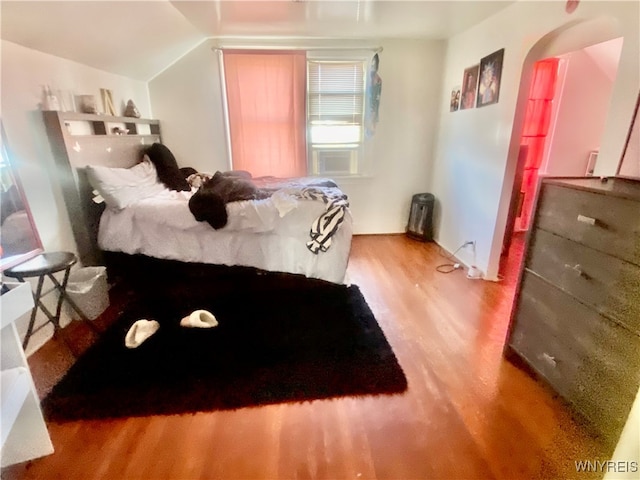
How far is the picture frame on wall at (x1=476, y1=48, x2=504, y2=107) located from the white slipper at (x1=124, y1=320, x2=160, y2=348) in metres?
3.12

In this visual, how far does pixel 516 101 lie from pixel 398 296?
1.74m

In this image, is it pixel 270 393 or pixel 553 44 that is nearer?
pixel 270 393

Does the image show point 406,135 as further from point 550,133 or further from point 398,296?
point 398,296

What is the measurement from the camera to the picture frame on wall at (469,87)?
121 inches

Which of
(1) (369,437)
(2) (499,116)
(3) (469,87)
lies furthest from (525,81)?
(1) (369,437)

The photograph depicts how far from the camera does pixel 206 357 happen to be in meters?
1.87

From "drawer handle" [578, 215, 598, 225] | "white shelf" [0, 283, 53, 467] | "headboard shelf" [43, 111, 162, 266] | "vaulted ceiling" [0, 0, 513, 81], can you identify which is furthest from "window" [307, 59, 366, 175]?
"white shelf" [0, 283, 53, 467]

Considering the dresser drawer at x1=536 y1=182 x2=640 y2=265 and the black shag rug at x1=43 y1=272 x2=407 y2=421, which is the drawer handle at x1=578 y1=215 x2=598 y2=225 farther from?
the black shag rug at x1=43 y1=272 x2=407 y2=421

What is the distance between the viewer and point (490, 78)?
2.80m

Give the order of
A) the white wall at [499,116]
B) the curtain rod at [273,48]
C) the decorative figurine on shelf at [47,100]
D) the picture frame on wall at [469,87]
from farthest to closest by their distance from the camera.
→ the curtain rod at [273,48] → the picture frame on wall at [469,87] → the decorative figurine on shelf at [47,100] → the white wall at [499,116]

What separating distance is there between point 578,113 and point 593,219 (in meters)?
3.29

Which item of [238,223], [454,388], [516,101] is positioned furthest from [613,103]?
[238,223]

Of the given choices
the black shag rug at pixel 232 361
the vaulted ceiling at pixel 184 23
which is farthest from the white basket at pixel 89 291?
the vaulted ceiling at pixel 184 23

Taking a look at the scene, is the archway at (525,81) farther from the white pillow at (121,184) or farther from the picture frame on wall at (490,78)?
the white pillow at (121,184)
